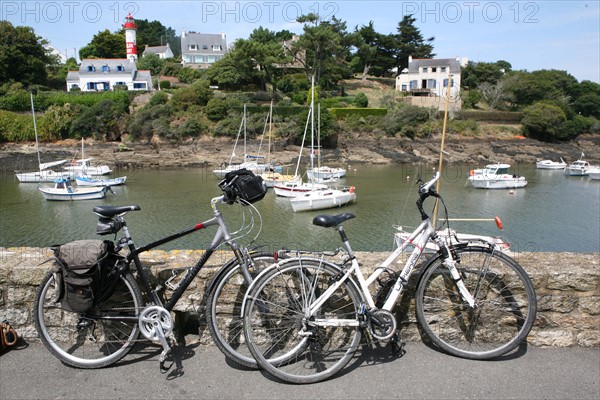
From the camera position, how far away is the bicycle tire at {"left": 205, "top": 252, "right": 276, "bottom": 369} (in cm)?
322

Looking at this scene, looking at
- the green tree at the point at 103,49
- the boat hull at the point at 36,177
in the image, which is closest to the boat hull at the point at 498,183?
the boat hull at the point at 36,177

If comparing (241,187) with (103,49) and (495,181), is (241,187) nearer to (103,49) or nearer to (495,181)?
(495,181)

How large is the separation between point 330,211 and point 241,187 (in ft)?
86.4

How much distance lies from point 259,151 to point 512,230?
3359 cm

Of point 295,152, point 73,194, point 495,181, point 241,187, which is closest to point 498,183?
point 495,181

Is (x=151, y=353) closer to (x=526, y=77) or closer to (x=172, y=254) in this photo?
(x=172, y=254)

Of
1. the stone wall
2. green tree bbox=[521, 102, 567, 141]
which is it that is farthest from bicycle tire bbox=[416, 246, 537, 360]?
green tree bbox=[521, 102, 567, 141]

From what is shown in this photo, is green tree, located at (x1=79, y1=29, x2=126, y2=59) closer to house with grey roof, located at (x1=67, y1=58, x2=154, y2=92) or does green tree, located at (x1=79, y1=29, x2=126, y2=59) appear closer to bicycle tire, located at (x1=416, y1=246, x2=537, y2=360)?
house with grey roof, located at (x1=67, y1=58, x2=154, y2=92)

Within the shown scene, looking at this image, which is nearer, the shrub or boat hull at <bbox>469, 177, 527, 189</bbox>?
boat hull at <bbox>469, 177, 527, 189</bbox>

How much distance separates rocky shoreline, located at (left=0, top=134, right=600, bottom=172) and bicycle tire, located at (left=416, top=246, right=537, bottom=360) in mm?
47599

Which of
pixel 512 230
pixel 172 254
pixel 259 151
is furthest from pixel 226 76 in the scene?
pixel 172 254

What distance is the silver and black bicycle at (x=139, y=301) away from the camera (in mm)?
3266

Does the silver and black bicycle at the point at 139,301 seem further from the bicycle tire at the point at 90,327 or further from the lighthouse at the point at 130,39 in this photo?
the lighthouse at the point at 130,39

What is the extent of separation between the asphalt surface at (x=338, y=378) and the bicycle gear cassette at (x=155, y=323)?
0.82 feet
